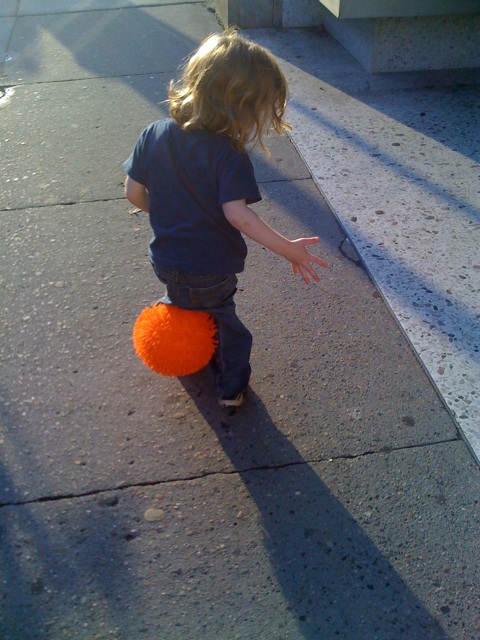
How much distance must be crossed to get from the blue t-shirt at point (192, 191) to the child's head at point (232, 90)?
5 cm

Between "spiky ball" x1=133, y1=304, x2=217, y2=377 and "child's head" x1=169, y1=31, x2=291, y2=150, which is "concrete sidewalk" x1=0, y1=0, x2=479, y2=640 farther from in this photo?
"child's head" x1=169, y1=31, x2=291, y2=150

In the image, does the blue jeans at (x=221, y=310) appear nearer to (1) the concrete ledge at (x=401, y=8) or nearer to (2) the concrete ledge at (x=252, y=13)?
(1) the concrete ledge at (x=401, y=8)

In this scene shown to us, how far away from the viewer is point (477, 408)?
2.72 meters

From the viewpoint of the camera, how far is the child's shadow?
205 centimetres

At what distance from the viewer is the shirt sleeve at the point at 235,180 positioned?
216 cm

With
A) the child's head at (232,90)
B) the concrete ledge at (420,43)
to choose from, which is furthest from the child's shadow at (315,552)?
the concrete ledge at (420,43)

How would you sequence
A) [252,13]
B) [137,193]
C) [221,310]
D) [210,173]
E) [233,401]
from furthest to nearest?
[252,13]
[233,401]
[221,310]
[137,193]
[210,173]

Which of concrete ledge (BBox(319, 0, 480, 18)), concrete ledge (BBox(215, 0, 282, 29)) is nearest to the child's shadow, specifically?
concrete ledge (BBox(319, 0, 480, 18))

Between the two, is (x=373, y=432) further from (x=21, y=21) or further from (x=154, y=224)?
(x=21, y=21)

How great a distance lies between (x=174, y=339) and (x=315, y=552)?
3.08ft

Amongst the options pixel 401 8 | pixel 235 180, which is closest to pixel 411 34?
pixel 401 8

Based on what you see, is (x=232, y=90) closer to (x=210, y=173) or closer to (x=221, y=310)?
(x=210, y=173)

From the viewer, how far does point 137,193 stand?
2.48 meters

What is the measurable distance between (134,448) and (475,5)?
436 centimetres
